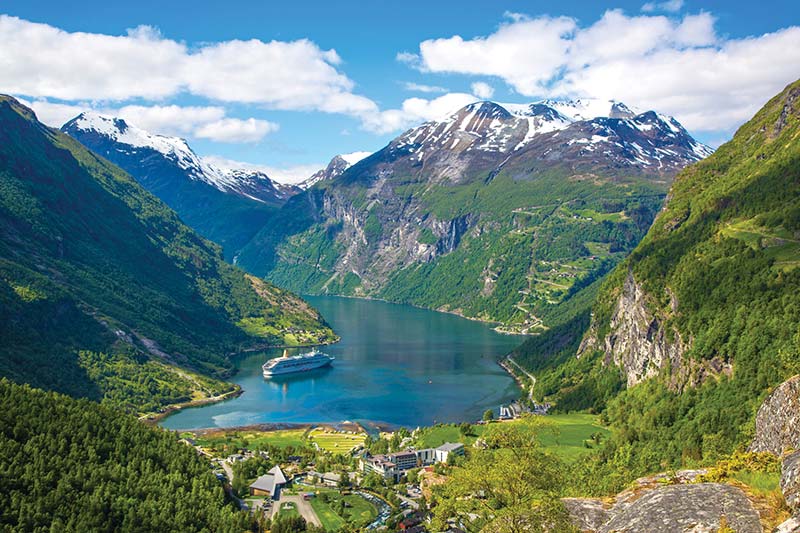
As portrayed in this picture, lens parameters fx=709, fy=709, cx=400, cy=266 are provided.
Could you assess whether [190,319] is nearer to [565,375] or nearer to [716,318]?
[565,375]

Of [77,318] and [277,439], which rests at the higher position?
[77,318]

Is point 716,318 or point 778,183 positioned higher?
point 778,183

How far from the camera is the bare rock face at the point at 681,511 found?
1475cm

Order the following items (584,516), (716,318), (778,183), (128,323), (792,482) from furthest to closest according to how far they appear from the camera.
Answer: (128,323) < (778,183) < (716,318) < (584,516) < (792,482)

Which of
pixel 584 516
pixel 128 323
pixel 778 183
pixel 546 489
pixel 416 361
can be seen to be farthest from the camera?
pixel 416 361

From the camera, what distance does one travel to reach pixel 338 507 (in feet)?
233

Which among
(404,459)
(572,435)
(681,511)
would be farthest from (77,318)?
(681,511)

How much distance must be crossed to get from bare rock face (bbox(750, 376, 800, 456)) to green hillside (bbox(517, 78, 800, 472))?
2337 centimetres

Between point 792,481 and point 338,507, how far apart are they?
204 ft

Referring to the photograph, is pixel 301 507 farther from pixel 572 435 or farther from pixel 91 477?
pixel 572 435

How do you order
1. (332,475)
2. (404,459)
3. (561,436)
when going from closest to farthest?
1. (332,475)
2. (404,459)
3. (561,436)

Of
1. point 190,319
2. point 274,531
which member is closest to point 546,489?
point 274,531

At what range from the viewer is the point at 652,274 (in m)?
117

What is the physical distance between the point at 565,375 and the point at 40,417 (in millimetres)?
101956
